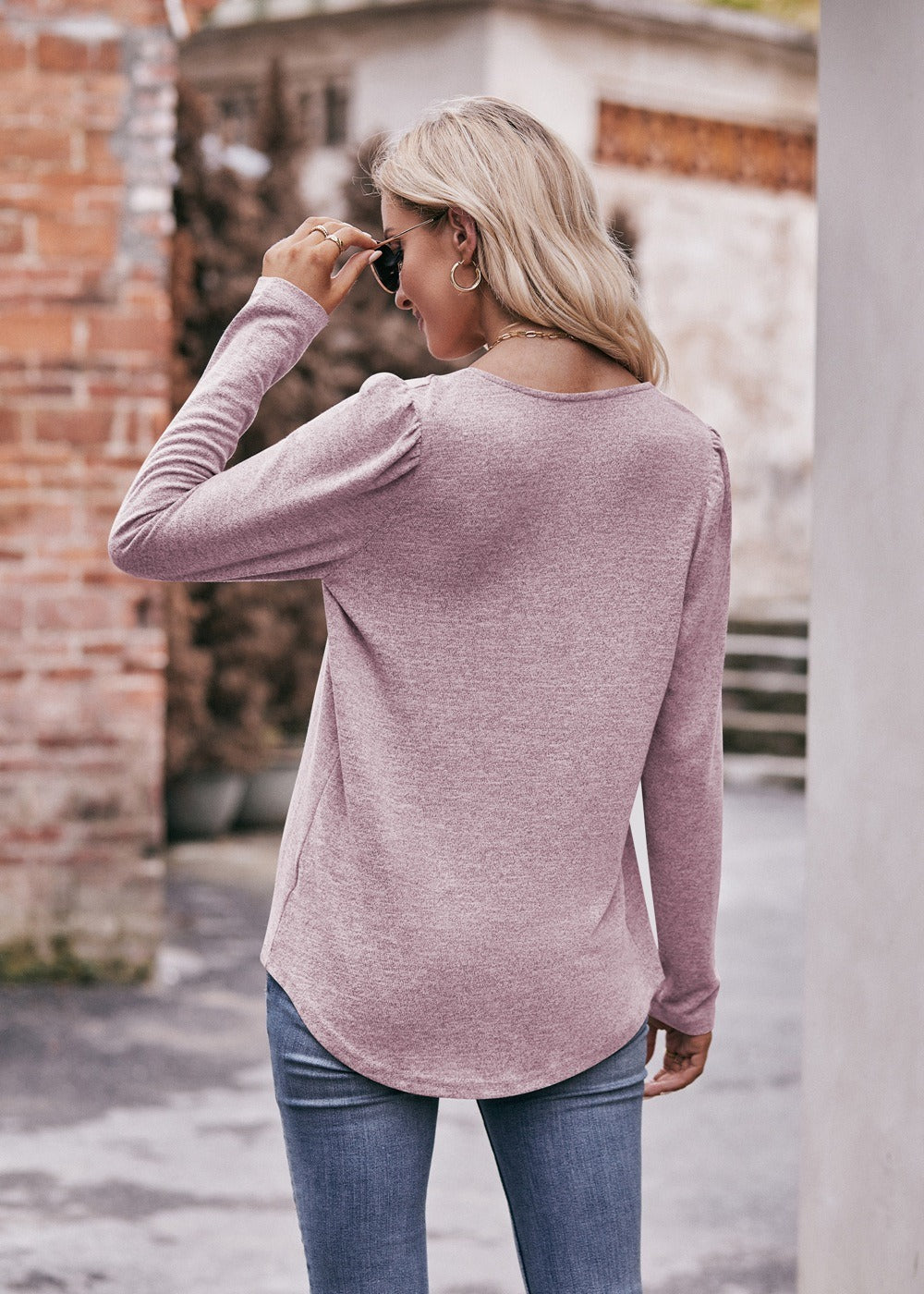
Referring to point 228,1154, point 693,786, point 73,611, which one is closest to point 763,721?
point 73,611

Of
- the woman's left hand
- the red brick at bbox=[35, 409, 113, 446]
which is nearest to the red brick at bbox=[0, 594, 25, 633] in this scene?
the red brick at bbox=[35, 409, 113, 446]

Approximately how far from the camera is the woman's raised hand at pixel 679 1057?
5.51ft

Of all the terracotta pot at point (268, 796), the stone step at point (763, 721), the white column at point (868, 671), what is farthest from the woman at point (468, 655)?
the stone step at point (763, 721)

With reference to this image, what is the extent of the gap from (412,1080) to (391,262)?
74 cm

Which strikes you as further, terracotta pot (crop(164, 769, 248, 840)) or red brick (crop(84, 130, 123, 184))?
terracotta pot (crop(164, 769, 248, 840))

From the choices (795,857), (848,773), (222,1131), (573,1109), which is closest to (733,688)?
(795,857)

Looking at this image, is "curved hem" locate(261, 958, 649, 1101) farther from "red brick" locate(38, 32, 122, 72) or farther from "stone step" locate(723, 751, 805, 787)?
"stone step" locate(723, 751, 805, 787)

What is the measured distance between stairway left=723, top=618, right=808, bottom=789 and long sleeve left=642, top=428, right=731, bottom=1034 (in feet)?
26.1

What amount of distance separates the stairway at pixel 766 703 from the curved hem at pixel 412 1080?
8.20m

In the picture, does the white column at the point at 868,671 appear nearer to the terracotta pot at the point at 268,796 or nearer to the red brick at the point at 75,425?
the red brick at the point at 75,425

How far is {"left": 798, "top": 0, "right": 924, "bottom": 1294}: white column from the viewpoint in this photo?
205 centimetres

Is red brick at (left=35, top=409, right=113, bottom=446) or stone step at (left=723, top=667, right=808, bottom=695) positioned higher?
red brick at (left=35, top=409, right=113, bottom=446)

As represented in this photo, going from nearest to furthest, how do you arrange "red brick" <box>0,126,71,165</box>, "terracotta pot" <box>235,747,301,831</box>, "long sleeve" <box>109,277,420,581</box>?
"long sleeve" <box>109,277,420,581</box> → "red brick" <box>0,126,71,165</box> → "terracotta pot" <box>235,747,301,831</box>

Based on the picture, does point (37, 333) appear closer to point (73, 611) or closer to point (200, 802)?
point (73, 611)
